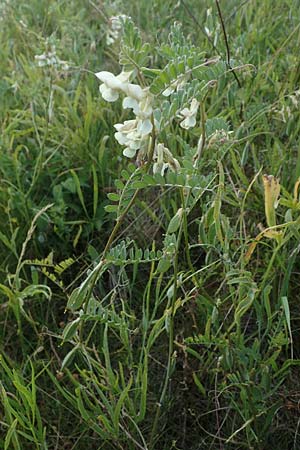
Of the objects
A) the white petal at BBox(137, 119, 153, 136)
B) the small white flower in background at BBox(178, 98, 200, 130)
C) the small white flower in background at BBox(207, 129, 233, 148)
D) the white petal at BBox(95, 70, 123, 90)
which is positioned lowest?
the small white flower in background at BBox(207, 129, 233, 148)

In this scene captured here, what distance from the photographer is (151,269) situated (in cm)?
139

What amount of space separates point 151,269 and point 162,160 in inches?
16.8

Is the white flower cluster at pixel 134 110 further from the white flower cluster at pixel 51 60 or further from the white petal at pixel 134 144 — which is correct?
the white flower cluster at pixel 51 60

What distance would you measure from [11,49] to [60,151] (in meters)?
0.75

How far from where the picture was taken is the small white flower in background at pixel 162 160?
1000 millimetres

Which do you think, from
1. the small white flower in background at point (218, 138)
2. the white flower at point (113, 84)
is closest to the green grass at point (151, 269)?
the small white flower in background at point (218, 138)

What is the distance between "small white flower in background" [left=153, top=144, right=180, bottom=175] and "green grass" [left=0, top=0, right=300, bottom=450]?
0.07 ft

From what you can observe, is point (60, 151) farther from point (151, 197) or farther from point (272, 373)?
point (272, 373)

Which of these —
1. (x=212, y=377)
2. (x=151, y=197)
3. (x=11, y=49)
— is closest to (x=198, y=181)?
(x=212, y=377)

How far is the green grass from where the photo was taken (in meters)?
1.20

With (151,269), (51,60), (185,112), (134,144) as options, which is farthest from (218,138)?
(51,60)

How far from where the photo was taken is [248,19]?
2184mm

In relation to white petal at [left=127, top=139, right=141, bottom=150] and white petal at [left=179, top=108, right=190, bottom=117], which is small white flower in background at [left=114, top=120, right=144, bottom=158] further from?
white petal at [left=179, top=108, right=190, bottom=117]

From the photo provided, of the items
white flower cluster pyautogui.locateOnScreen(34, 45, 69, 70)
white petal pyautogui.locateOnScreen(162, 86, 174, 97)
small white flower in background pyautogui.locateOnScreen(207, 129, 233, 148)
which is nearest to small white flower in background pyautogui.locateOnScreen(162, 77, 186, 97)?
white petal pyautogui.locateOnScreen(162, 86, 174, 97)
